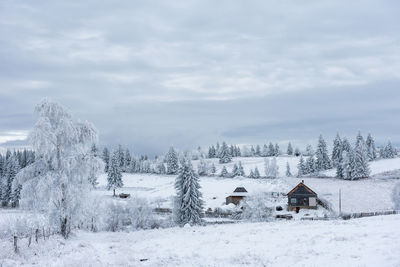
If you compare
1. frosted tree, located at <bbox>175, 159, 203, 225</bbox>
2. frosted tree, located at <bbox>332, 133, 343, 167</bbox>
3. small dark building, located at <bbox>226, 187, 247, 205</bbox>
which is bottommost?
small dark building, located at <bbox>226, 187, 247, 205</bbox>

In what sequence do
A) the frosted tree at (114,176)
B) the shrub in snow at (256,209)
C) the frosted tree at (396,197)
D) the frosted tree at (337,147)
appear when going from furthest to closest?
1. the frosted tree at (337,147)
2. the frosted tree at (114,176)
3. the shrub in snow at (256,209)
4. the frosted tree at (396,197)

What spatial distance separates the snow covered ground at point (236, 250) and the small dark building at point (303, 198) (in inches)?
1830

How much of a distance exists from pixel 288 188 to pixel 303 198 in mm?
23466

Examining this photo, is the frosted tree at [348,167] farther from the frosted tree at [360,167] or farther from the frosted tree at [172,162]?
the frosted tree at [172,162]

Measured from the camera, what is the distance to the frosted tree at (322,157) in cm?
12462


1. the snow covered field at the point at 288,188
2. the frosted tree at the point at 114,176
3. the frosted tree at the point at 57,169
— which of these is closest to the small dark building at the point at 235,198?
the snow covered field at the point at 288,188

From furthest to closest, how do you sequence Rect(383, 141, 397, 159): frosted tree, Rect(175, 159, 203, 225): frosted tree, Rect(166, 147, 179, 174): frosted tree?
Rect(383, 141, 397, 159): frosted tree → Rect(166, 147, 179, 174): frosted tree → Rect(175, 159, 203, 225): frosted tree

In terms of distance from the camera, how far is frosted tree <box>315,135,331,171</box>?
12462cm

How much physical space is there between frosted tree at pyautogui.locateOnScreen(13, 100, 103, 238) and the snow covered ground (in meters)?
2.26

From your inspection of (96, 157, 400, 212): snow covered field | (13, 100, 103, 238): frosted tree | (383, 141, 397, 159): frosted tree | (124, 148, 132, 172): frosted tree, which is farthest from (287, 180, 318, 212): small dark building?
(124, 148, 132, 172): frosted tree

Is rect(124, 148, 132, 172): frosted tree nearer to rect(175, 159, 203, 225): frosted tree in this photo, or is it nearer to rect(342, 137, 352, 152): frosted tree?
rect(342, 137, 352, 152): frosted tree

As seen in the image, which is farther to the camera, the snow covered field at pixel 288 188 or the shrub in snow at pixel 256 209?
the snow covered field at pixel 288 188

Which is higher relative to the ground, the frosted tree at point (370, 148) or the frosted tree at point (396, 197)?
the frosted tree at point (370, 148)

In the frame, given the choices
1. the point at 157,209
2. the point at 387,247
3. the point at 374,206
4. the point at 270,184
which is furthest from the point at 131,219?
the point at 270,184
